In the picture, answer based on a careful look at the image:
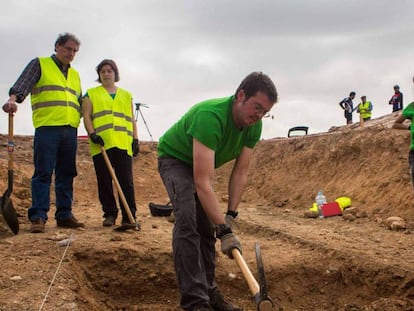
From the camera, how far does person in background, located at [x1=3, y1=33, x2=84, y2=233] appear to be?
4.46m

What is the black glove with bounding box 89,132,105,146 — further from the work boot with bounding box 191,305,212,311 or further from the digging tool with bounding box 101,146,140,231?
the work boot with bounding box 191,305,212,311

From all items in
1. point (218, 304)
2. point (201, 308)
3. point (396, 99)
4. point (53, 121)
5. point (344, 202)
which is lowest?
point (218, 304)

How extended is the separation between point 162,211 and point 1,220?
2763 millimetres

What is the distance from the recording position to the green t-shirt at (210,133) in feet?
8.80

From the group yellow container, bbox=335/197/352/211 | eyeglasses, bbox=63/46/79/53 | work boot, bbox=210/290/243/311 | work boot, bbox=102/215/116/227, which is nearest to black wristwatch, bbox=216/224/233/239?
work boot, bbox=210/290/243/311

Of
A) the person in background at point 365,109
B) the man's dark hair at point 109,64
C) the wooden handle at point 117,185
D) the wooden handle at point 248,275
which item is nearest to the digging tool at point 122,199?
the wooden handle at point 117,185

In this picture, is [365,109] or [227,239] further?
[365,109]

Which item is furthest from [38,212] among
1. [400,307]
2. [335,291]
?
[400,307]

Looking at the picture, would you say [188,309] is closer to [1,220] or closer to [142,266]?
[142,266]

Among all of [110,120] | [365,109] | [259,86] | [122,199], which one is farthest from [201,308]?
[365,109]

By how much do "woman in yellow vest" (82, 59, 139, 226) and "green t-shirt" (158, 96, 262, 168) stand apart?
1.82 m

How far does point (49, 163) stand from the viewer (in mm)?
4484

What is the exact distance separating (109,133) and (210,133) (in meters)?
2.49

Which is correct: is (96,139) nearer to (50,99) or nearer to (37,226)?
(50,99)
